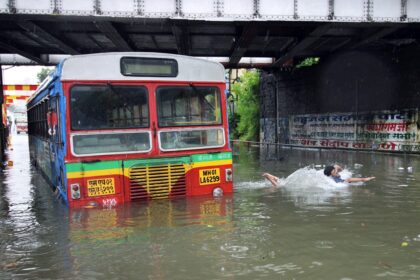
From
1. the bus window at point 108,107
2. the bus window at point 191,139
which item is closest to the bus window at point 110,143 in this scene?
the bus window at point 108,107

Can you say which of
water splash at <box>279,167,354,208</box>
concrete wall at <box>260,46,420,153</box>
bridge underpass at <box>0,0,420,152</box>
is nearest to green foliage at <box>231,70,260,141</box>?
concrete wall at <box>260,46,420,153</box>

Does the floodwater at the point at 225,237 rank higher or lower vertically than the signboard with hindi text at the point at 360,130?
lower

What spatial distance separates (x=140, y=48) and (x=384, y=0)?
40.7 feet

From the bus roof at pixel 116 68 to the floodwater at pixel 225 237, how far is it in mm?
2270

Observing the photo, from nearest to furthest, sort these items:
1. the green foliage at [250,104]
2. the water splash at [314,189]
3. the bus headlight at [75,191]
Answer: the bus headlight at [75,191], the water splash at [314,189], the green foliage at [250,104]

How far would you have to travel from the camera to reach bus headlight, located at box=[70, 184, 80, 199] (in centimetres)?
751

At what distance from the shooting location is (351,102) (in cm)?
2616

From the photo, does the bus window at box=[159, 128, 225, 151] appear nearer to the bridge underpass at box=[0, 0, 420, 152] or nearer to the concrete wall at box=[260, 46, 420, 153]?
the bridge underpass at box=[0, 0, 420, 152]

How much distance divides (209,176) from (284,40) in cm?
1560

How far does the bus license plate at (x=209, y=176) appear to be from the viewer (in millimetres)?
8492

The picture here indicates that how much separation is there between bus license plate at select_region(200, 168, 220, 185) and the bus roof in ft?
5.63

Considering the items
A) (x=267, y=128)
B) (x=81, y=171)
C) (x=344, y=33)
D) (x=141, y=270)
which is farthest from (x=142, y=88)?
(x=267, y=128)

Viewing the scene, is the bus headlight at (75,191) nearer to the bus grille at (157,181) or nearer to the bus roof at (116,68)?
the bus grille at (157,181)

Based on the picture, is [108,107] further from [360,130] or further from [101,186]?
[360,130]
